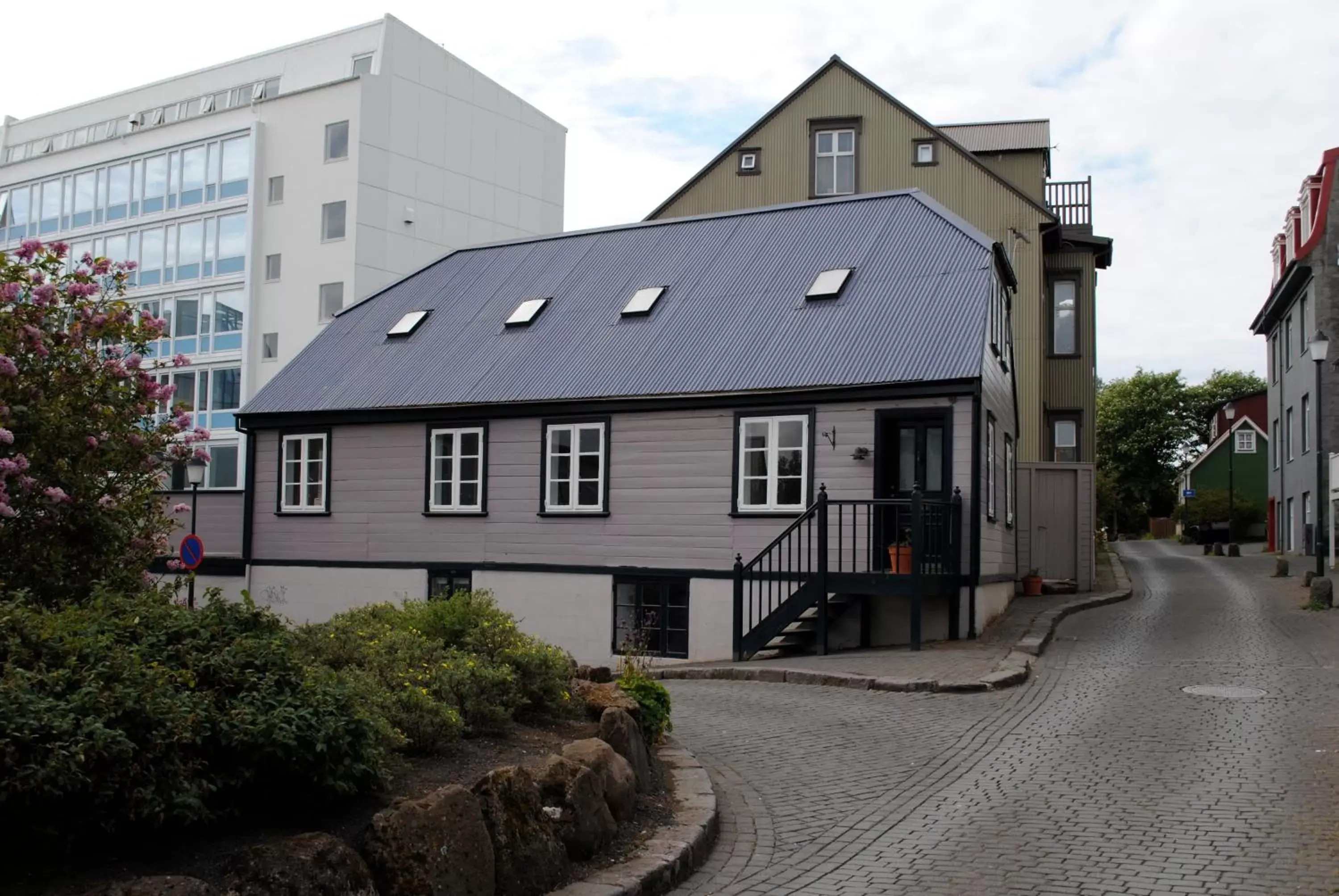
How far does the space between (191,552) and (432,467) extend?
14.7 ft

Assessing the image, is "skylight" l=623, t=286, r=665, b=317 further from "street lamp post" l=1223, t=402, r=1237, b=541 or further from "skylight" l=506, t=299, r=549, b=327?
"street lamp post" l=1223, t=402, r=1237, b=541

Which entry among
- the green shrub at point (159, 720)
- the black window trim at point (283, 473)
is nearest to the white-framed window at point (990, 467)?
the black window trim at point (283, 473)

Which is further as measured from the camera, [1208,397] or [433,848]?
[1208,397]

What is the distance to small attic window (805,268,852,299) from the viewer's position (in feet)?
66.7

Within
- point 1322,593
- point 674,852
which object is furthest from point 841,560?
point 674,852

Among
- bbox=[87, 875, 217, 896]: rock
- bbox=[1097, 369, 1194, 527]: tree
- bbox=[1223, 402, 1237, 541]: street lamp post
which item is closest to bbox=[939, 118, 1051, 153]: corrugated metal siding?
bbox=[1223, 402, 1237, 541]: street lamp post

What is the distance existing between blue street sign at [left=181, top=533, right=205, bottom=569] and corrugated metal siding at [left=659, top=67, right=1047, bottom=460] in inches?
583

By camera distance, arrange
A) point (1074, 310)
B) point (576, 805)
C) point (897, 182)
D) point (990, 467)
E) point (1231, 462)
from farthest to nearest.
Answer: point (1231, 462) < point (1074, 310) < point (897, 182) < point (990, 467) < point (576, 805)

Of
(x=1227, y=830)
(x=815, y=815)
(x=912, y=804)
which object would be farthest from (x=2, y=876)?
(x=1227, y=830)

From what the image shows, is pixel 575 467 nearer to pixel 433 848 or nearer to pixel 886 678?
pixel 886 678

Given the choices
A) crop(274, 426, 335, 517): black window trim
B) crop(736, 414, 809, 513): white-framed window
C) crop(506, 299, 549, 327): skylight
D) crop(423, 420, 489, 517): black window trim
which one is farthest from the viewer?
crop(274, 426, 335, 517): black window trim

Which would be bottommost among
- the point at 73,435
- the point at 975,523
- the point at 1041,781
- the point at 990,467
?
the point at 1041,781

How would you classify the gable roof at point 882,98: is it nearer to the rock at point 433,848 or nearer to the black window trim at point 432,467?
the black window trim at point 432,467

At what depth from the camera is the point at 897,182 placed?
3053 cm
